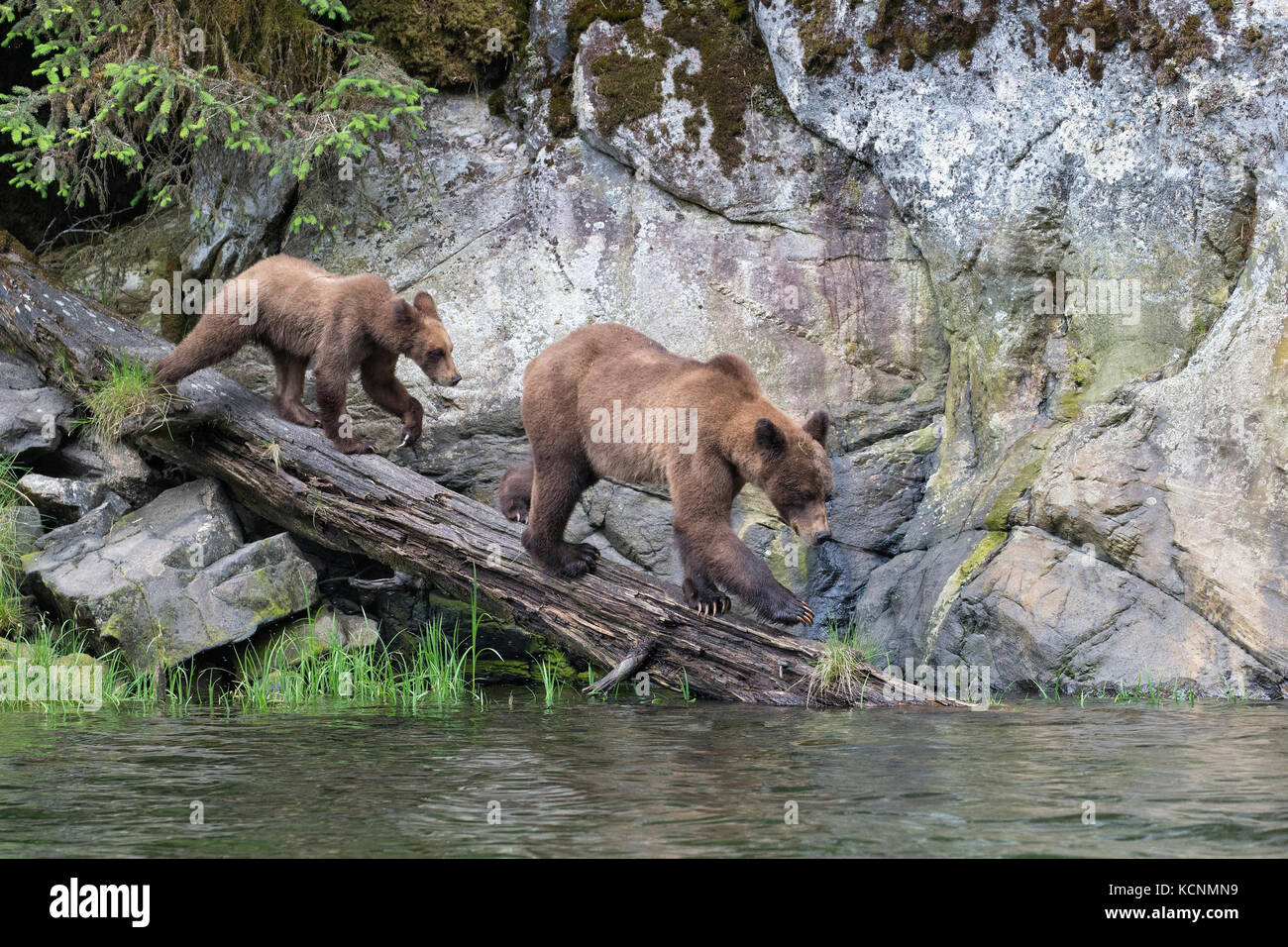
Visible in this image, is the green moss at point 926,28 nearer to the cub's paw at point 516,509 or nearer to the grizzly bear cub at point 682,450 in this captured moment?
the grizzly bear cub at point 682,450

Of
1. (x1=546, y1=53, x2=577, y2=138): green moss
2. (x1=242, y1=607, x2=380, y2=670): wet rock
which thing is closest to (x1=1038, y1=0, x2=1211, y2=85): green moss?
(x1=546, y1=53, x2=577, y2=138): green moss

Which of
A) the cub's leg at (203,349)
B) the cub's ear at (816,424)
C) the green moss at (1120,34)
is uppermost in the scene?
the green moss at (1120,34)

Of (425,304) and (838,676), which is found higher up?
(425,304)

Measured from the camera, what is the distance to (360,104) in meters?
11.1

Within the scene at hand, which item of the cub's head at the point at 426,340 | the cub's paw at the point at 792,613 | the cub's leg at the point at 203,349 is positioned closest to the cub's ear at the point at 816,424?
the cub's paw at the point at 792,613

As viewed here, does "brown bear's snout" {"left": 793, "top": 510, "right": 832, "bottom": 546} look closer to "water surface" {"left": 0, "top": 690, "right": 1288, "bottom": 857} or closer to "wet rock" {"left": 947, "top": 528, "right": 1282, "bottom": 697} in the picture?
"water surface" {"left": 0, "top": 690, "right": 1288, "bottom": 857}

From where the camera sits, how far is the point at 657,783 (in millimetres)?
4996

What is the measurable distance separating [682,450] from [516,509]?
1.67 meters

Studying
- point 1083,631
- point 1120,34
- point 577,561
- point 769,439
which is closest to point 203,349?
point 577,561

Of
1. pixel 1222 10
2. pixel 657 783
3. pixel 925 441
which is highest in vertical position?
pixel 1222 10

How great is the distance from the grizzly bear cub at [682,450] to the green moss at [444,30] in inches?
183

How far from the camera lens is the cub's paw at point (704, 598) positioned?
7410 millimetres

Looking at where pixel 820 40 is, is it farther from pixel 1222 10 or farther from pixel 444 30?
pixel 444 30
